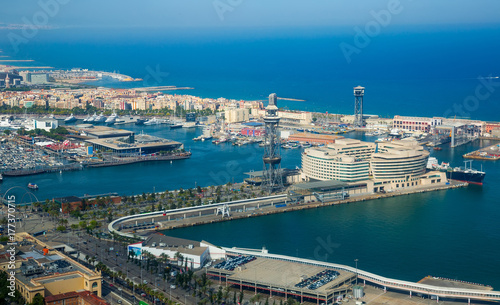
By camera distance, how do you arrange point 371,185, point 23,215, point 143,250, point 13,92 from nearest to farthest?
point 143,250 → point 23,215 → point 371,185 → point 13,92

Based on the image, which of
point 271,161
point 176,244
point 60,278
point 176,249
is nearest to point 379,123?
point 271,161

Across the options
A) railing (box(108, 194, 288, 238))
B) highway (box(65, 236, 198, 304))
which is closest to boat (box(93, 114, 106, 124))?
railing (box(108, 194, 288, 238))

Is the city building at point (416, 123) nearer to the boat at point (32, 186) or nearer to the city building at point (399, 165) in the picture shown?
the city building at point (399, 165)

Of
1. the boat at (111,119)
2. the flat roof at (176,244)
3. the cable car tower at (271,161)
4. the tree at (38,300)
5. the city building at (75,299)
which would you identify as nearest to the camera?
the tree at (38,300)

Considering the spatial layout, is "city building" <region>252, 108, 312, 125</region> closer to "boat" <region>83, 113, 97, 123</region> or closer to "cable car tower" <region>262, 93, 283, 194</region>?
"boat" <region>83, 113, 97, 123</region>

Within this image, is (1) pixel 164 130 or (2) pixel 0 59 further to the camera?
(2) pixel 0 59

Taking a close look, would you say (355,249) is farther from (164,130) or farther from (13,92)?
(13,92)

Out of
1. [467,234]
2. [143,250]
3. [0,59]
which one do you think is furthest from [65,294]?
[0,59]

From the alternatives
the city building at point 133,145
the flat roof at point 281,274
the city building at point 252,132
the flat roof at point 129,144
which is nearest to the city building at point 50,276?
the flat roof at point 281,274
